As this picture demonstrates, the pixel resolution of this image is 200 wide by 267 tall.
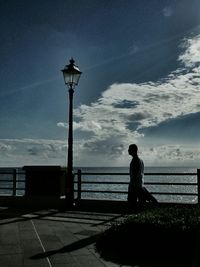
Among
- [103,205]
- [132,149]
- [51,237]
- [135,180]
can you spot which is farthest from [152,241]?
[103,205]

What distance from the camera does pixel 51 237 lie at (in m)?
7.55

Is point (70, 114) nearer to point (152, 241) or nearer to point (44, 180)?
point (44, 180)

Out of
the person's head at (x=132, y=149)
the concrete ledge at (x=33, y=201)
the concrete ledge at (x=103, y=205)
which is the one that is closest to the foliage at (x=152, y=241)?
the person's head at (x=132, y=149)

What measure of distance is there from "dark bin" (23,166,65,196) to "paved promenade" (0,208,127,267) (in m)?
1.68

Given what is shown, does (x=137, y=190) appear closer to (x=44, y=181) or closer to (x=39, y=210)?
(x=39, y=210)

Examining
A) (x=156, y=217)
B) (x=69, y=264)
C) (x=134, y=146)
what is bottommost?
(x=69, y=264)

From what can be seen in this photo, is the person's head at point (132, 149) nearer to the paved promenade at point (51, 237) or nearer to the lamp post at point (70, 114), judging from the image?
the paved promenade at point (51, 237)

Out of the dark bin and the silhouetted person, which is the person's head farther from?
the dark bin

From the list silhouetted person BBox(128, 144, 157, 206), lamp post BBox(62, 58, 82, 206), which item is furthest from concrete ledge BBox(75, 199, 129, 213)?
silhouetted person BBox(128, 144, 157, 206)

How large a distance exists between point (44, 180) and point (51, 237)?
19.5 ft

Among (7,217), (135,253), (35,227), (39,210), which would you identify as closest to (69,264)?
(135,253)

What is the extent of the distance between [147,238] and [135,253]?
300mm

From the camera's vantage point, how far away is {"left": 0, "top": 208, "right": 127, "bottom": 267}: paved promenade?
19.0 feet

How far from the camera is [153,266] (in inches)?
215
